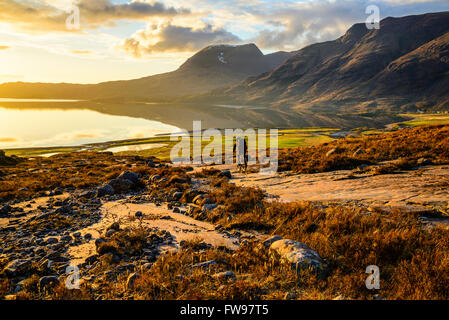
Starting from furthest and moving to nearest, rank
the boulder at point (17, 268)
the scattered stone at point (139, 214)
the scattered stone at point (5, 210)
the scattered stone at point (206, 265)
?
the scattered stone at point (5, 210)
the scattered stone at point (139, 214)
the boulder at point (17, 268)
the scattered stone at point (206, 265)

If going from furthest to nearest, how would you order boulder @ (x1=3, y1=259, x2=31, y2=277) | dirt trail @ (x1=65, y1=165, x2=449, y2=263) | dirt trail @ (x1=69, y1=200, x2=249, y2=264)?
dirt trail @ (x1=65, y1=165, x2=449, y2=263) < dirt trail @ (x1=69, y1=200, x2=249, y2=264) < boulder @ (x1=3, y1=259, x2=31, y2=277)

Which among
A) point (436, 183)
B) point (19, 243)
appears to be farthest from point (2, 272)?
point (436, 183)

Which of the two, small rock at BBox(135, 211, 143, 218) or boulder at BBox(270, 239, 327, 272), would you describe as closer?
boulder at BBox(270, 239, 327, 272)

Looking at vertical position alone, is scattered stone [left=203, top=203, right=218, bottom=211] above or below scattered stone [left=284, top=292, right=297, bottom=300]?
below

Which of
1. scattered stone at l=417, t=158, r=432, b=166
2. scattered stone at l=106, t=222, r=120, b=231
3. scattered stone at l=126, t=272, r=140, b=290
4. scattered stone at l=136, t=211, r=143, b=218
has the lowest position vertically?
scattered stone at l=136, t=211, r=143, b=218

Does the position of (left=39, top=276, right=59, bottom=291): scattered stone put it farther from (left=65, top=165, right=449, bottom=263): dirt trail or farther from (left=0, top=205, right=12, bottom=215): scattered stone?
(left=0, top=205, right=12, bottom=215): scattered stone

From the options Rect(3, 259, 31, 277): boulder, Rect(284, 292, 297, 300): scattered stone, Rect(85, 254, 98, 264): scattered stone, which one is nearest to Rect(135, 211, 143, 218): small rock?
Rect(85, 254, 98, 264): scattered stone

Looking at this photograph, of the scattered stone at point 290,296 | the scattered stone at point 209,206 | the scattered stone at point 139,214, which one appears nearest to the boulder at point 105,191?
the scattered stone at point 139,214

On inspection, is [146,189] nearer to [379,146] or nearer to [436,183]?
[436,183]

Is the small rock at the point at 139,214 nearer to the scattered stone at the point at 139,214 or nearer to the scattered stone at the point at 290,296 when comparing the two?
the scattered stone at the point at 139,214

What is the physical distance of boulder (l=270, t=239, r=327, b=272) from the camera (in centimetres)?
513

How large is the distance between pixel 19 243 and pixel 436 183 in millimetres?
15773

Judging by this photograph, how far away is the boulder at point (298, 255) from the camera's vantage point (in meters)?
5.13

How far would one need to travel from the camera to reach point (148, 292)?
4.70m
